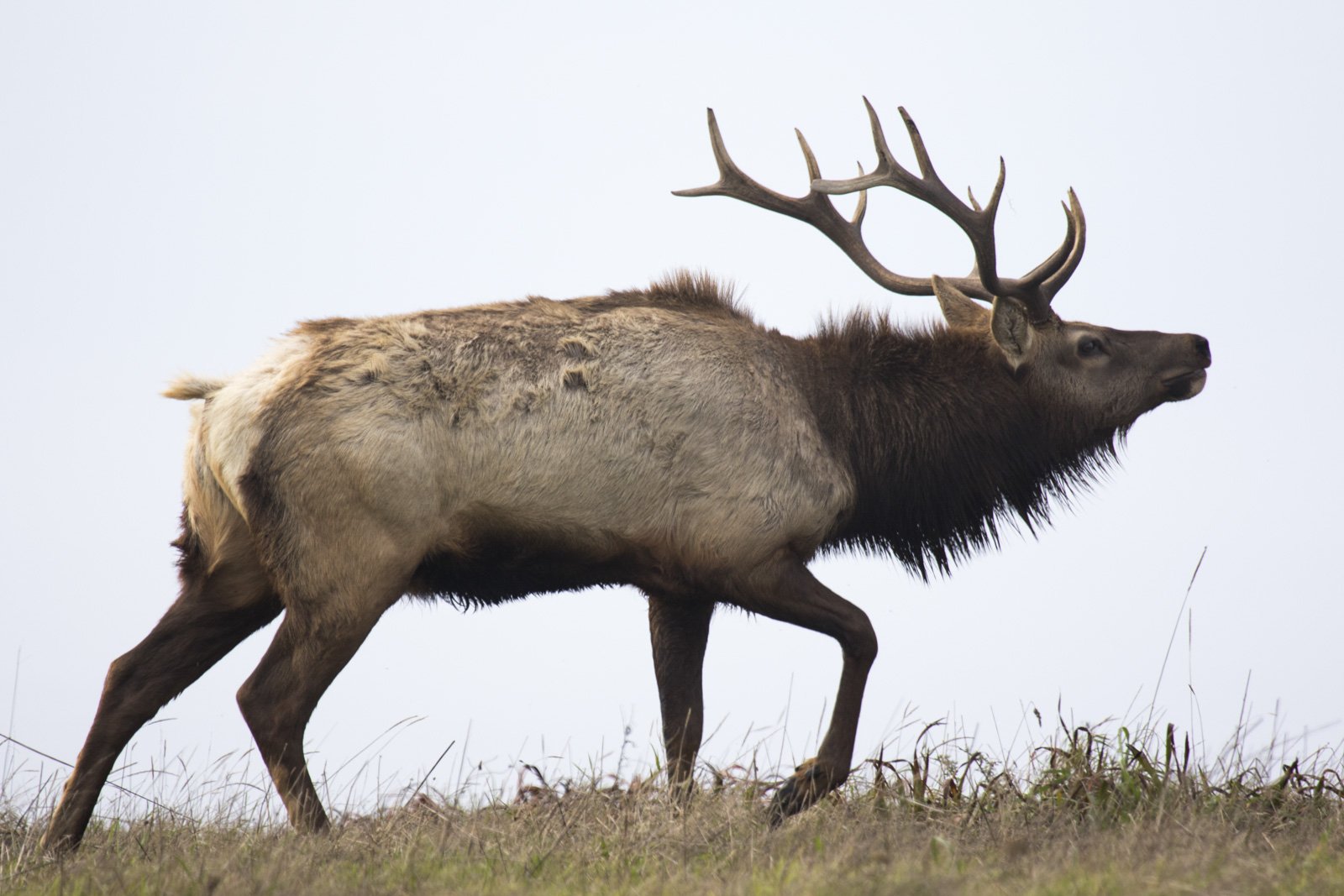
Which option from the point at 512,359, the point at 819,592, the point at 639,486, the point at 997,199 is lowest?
the point at 819,592

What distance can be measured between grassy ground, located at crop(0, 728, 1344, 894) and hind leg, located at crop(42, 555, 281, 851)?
0.98ft

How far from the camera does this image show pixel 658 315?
591cm

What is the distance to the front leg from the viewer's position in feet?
17.8

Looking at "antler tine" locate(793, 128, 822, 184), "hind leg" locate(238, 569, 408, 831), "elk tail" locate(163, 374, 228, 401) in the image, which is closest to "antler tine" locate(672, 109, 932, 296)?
"antler tine" locate(793, 128, 822, 184)

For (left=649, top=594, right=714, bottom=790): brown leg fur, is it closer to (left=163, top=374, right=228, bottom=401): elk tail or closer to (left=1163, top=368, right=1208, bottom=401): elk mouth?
(left=163, top=374, right=228, bottom=401): elk tail

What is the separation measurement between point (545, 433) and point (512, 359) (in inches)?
12.4

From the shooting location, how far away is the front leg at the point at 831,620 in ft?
17.8

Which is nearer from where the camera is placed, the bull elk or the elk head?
the bull elk

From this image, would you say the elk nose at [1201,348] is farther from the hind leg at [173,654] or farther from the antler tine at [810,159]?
the hind leg at [173,654]

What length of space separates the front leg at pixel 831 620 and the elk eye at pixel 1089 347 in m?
1.87

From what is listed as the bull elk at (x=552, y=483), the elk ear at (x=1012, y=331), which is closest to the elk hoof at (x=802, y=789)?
the bull elk at (x=552, y=483)

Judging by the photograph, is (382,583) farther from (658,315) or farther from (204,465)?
(658,315)

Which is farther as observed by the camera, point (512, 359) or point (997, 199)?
point (997, 199)

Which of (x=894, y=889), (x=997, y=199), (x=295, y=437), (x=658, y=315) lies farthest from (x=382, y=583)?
(x=997, y=199)
